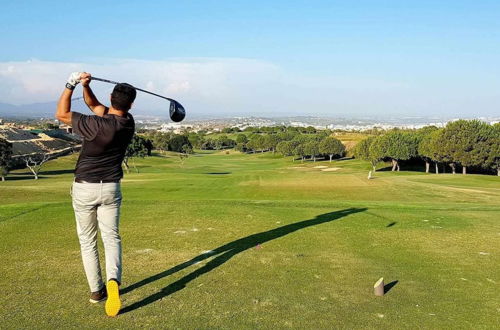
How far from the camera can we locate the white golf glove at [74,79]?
576cm

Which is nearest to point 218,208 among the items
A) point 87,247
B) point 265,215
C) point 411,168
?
point 265,215

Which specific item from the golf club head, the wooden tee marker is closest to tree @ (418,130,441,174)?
the wooden tee marker

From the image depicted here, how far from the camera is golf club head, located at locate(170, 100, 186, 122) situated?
759cm

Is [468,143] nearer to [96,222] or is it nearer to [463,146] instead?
[463,146]

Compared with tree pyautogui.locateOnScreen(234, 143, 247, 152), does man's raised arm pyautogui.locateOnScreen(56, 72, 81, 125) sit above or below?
above

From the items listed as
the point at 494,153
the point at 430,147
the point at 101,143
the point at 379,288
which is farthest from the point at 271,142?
the point at 101,143

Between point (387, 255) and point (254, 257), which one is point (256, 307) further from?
point (387, 255)

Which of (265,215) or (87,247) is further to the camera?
(265,215)

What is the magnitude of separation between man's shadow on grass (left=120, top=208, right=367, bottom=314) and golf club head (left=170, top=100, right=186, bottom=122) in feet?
8.66

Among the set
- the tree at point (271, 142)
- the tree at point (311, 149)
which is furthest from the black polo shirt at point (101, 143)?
the tree at point (271, 142)

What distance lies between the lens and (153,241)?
931 centimetres

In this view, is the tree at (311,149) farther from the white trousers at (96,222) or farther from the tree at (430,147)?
the white trousers at (96,222)

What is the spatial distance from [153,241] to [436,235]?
696 cm

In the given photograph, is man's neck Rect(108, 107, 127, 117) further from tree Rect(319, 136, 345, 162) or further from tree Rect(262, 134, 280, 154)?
tree Rect(262, 134, 280, 154)
